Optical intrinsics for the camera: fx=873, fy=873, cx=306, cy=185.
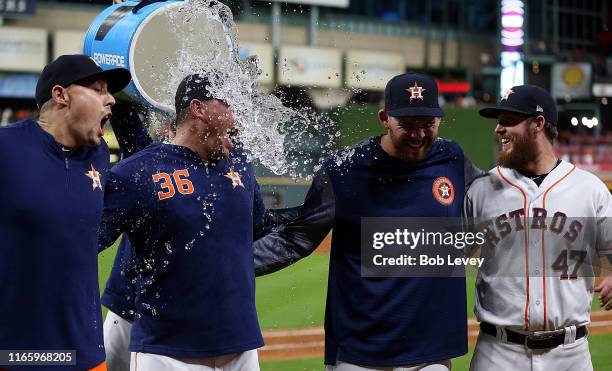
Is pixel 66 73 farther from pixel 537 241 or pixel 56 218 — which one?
pixel 537 241

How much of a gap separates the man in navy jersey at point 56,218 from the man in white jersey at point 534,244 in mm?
1687

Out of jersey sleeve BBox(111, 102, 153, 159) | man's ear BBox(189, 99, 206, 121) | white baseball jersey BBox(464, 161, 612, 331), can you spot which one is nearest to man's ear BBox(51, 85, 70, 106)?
man's ear BBox(189, 99, 206, 121)

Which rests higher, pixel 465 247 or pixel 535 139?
pixel 535 139

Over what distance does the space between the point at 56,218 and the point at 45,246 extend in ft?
0.34

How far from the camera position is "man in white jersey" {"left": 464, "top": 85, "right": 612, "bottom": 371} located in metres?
3.75

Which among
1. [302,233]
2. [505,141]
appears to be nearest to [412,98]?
[505,141]

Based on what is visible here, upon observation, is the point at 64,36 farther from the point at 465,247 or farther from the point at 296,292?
the point at 465,247

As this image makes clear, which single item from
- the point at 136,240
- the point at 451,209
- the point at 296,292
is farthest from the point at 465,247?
the point at 296,292

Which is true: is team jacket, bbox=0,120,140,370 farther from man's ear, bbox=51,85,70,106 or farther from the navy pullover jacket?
man's ear, bbox=51,85,70,106

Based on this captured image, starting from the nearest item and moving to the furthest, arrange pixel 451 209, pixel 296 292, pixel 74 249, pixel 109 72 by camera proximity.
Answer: pixel 74 249
pixel 109 72
pixel 451 209
pixel 296 292

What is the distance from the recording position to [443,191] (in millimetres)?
3758

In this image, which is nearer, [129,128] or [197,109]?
[197,109]

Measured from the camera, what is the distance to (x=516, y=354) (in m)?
3.75

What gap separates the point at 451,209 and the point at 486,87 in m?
39.1
